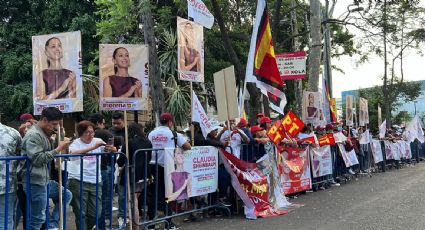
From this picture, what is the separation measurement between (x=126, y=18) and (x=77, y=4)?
24.9 feet

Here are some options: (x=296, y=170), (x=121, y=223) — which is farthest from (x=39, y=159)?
(x=296, y=170)

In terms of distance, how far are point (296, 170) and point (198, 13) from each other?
4377mm

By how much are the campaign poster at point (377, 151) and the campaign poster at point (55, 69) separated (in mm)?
14225

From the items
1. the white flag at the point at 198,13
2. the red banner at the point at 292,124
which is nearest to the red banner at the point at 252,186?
the red banner at the point at 292,124

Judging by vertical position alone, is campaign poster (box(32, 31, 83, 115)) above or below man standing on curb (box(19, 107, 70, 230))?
above

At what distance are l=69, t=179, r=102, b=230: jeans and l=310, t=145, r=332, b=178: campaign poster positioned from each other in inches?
280

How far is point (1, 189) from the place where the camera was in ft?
15.6

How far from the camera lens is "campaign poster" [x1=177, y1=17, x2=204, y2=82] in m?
8.43

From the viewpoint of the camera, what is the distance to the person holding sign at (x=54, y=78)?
20.3 ft

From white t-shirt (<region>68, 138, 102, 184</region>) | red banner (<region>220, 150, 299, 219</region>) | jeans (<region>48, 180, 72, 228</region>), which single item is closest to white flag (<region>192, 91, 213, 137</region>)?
red banner (<region>220, 150, 299, 219</region>)

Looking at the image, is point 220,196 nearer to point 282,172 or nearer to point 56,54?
point 282,172

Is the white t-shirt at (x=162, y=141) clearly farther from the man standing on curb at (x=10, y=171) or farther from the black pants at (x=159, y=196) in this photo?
the man standing on curb at (x=10, y=171)

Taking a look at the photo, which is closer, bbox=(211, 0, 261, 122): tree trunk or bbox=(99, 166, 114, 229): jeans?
bbox=(99, 166, 114, 229): jeans

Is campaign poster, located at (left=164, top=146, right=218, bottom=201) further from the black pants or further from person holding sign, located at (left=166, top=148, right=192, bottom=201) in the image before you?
the black pants
